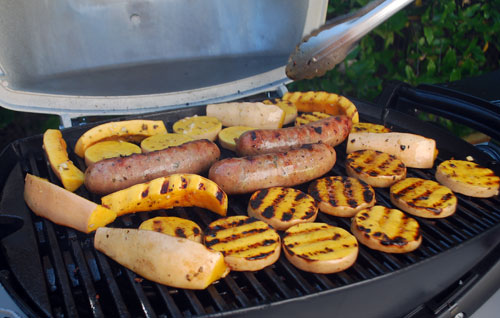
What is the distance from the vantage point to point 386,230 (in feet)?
5.93

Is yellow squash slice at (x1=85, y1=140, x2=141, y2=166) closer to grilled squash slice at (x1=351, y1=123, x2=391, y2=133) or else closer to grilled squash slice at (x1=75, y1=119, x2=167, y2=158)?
grilled squash slice at (x1=75, y1=119, x2=167, y2=158)

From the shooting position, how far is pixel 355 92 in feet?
15.9

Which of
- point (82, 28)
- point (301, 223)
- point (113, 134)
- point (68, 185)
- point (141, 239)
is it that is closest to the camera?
point (141, 239)

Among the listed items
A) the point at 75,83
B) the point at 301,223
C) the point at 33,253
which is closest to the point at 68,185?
the point at 33,253

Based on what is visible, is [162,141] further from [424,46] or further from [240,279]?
[424,46]

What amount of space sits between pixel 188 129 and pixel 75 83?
879 mm

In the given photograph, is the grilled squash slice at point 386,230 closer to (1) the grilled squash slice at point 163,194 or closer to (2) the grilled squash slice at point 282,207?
(2) the grilled squash slice at point 282,207

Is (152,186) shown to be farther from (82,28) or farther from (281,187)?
(82,28)

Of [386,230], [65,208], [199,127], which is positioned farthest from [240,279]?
[199,127]

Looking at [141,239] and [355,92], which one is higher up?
[141,239]

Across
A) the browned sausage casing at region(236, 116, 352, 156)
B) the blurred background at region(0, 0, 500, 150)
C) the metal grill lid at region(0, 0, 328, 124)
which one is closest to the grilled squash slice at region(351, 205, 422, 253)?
the browned sausage casing at region(236, 116, 352, 156)

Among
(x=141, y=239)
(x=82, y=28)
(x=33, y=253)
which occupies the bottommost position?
(x=33, y=253)

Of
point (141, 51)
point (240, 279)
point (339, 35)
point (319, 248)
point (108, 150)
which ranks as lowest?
point (240, 279)

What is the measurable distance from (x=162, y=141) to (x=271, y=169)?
A: 75cm
